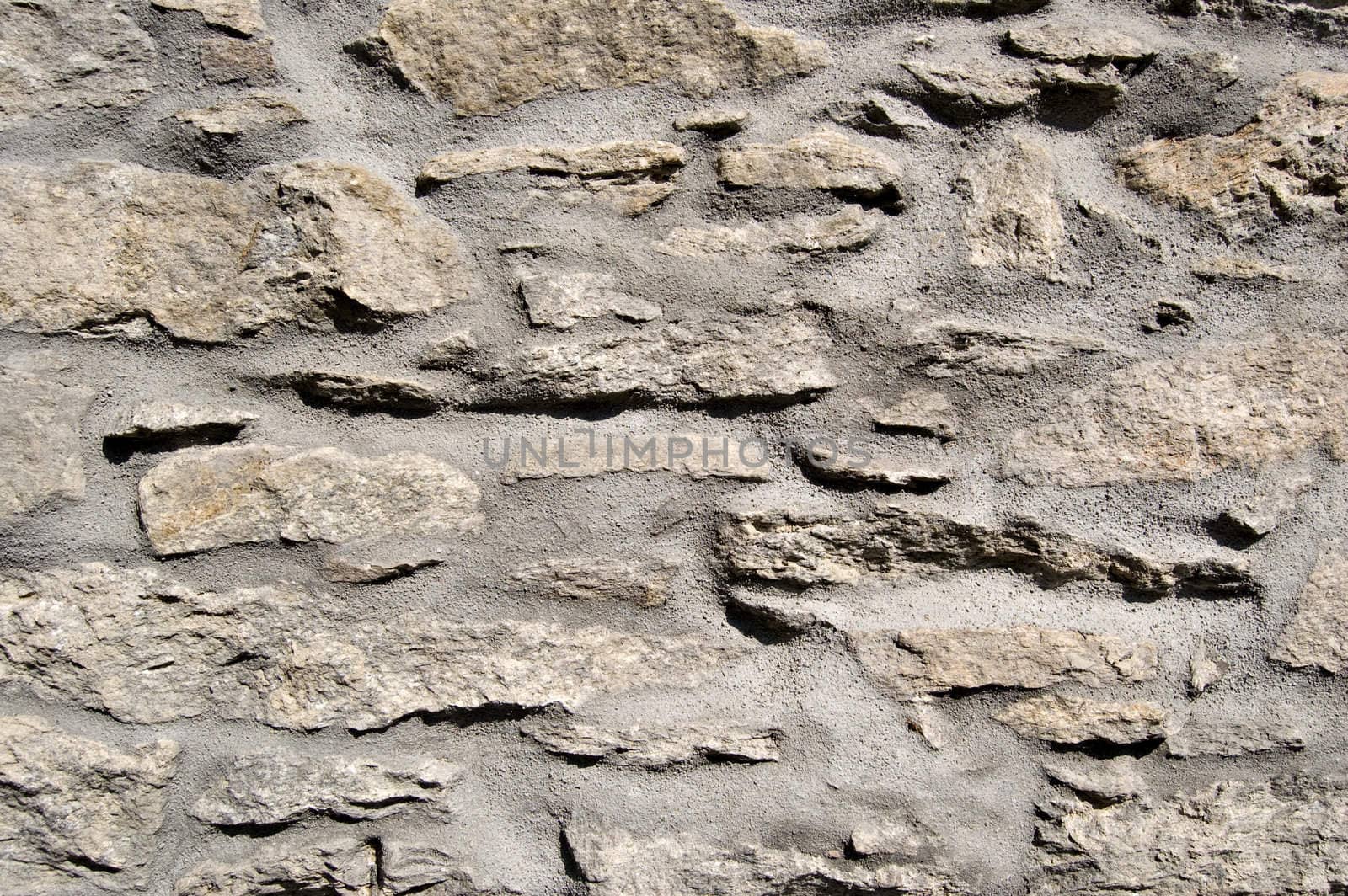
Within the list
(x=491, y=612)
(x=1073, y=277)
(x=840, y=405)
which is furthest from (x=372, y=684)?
(x=1073, y=277)

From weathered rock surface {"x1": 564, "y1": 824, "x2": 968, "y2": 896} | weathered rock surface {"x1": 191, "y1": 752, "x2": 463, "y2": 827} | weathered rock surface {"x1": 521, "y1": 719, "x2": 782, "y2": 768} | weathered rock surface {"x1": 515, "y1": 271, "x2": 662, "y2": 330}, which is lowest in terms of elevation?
weathered rock surface {"x1": 564, "y1": 824, "x2": 968, "y2": 896}

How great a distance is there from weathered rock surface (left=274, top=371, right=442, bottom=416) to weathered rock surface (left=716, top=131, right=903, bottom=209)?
37 centimetres

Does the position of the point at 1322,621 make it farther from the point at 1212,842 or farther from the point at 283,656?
the point at 283,656

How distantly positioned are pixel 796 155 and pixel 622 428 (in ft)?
1.07

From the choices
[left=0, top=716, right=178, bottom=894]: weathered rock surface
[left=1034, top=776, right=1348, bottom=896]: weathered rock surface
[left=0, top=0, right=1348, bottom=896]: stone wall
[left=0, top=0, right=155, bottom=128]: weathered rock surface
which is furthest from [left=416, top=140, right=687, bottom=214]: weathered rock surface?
[left=1034, top=776, right=1348, bottom=896]: weathered rock surface

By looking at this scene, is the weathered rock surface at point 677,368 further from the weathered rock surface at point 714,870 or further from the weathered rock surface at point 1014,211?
the weathered rock surface at point 714,870

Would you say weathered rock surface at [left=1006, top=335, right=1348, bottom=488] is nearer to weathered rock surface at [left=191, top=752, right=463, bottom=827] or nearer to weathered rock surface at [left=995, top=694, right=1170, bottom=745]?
weathered rock surface at [left=995, top=694, right=1170, bottom=745]

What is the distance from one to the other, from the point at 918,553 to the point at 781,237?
1.15 ft

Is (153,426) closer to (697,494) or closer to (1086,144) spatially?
(697,494)

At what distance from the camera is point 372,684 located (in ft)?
2.93

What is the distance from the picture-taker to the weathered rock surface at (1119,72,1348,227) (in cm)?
95

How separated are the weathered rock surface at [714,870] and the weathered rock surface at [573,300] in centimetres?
50

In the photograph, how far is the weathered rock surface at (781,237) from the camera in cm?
92

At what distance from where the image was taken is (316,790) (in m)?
0.88
